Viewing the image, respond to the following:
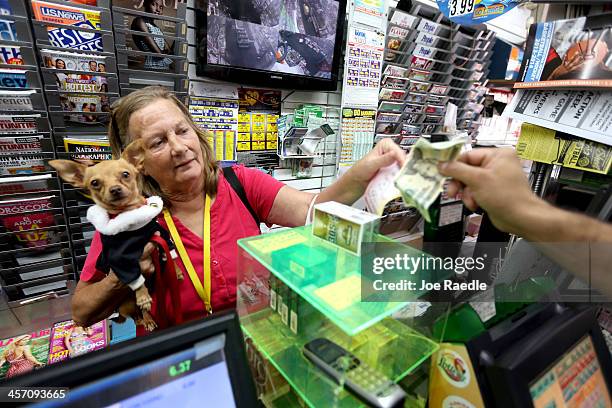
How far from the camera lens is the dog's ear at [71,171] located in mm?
626

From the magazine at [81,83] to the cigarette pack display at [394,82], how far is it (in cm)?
196

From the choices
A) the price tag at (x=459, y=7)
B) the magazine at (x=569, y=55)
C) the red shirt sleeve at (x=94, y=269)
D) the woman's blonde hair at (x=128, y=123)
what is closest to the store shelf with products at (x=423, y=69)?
the price tag at (x=459, y=7)

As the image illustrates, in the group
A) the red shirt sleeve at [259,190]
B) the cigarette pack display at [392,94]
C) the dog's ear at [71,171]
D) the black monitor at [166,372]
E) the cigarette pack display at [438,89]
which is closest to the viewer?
the black monitor at [166,372]

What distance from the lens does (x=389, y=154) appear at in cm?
78

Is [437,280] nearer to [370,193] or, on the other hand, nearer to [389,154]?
[370,193]

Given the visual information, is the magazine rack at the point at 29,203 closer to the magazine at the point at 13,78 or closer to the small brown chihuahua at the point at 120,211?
the magazine at the point at 13,78

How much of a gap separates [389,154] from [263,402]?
2.15 feet

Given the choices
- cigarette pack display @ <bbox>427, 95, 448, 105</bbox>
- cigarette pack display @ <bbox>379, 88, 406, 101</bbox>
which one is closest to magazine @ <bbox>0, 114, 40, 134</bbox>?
cigarette pack display @ <bbox>379, 88, 406, 101</bbox>

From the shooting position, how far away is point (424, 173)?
523mm

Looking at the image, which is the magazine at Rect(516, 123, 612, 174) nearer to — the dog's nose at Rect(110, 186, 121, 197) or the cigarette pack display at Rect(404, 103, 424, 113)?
the cigarette pack display at Rect(404, 103, 424, 113)

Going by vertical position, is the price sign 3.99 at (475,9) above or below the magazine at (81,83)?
above

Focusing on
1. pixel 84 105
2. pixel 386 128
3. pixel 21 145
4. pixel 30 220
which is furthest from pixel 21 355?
pixel 386 128

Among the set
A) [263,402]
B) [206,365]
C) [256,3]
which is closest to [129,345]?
[206,365]

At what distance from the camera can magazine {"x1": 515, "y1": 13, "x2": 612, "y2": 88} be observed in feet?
3.48
